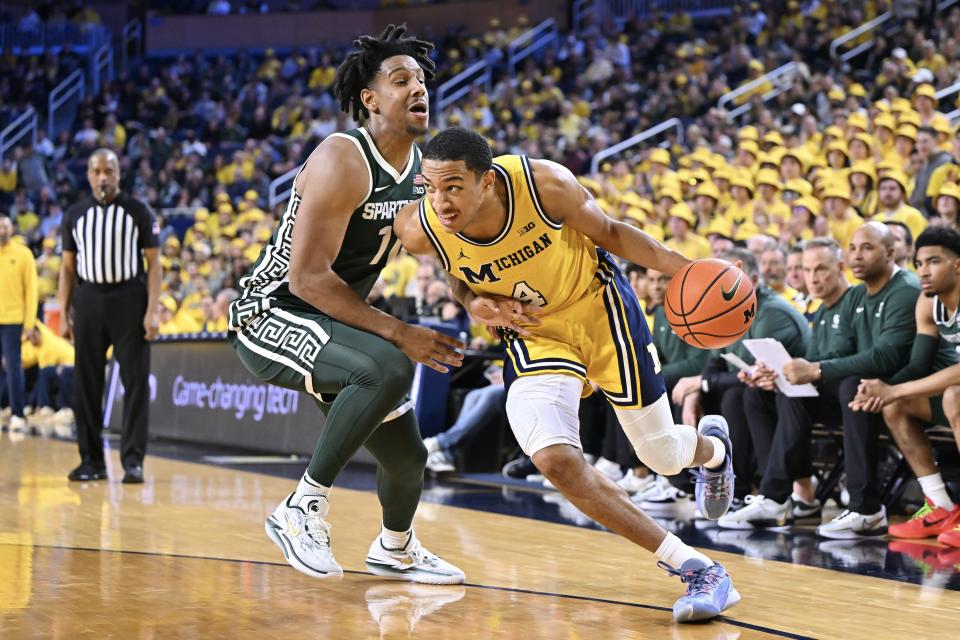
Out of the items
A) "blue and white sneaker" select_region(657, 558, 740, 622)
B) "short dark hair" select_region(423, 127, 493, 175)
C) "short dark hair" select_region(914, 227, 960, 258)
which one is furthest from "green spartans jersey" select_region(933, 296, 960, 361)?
"short dark hair" select_region(423, 127, 493, 175)

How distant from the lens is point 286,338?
14.2 feet

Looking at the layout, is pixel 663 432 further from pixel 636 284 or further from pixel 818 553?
pixel 636 284

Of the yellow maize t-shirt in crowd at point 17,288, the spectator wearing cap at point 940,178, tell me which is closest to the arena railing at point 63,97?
the yellow maize t-shirt in crowd at point 17,288

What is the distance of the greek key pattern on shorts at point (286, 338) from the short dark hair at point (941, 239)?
3284 millimetres

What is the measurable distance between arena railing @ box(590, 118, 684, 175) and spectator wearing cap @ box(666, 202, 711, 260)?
Result: 209 inches

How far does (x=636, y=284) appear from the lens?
827cm

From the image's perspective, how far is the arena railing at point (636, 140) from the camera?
54.9 ft

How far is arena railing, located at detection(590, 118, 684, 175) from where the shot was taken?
54.9 feet

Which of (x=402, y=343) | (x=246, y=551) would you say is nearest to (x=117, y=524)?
(x=246, y=551)

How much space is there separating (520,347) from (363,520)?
7.89 ft

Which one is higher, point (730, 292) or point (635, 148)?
point (635, 148)

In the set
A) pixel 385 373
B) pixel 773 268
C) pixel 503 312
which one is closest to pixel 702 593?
pixel 503 312

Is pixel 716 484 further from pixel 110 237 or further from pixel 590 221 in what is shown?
pixel 110 237

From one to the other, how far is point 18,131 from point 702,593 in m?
24.6
